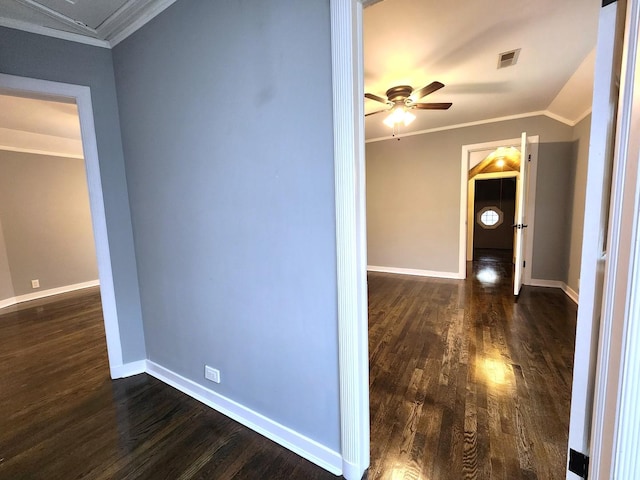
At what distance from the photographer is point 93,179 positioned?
2018 millimetres

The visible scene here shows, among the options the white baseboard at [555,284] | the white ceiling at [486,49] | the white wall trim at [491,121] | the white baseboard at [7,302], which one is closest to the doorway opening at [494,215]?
the white baseboard at [555,284]

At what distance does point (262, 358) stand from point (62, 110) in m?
3.88

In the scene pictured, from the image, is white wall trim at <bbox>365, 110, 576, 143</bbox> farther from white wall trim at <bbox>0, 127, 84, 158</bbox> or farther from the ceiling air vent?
white wall trim at <bbox>0, 127, 84, 158</bbox>

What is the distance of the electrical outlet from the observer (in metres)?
1.76

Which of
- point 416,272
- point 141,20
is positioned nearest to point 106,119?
point 141,20

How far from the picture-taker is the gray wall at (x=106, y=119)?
69.6 inches

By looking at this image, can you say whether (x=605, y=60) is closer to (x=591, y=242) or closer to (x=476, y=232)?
(x=591, y=242)

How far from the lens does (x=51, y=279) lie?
4.55 metres

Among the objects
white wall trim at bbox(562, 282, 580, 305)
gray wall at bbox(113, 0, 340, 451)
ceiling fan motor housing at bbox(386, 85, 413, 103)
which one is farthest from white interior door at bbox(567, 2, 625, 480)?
white wall trim at bbox(562, 282, 580, 305)

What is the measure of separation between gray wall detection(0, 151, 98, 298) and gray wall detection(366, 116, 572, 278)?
550 centimetres

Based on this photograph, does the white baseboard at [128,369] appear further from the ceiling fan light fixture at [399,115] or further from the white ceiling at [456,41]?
the ceiling fan light fixture at [399,115]

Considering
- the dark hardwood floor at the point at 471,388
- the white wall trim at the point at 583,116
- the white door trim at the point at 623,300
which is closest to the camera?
the white door trim at the point at 623,300

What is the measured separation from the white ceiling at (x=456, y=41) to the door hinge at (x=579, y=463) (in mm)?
1901

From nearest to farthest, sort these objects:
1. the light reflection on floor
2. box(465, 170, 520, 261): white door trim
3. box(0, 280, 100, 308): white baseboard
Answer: box(0, 280, 100, 308): white baseboard < the light reflection on floor < box(465, 170, 520, 261): white door trim
